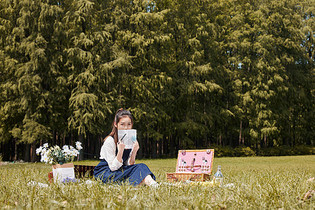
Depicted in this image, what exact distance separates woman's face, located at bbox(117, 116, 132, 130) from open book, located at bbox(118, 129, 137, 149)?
0.32 metres

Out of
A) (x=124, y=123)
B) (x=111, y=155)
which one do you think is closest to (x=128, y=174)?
(x=111, y=155)

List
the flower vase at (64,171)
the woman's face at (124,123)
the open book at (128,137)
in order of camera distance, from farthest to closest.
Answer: the woman's face at (124,123) < the open book at (128,137) < the flower vase at (64,171)

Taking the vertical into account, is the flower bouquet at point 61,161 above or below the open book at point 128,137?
below

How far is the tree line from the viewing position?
70.3ft

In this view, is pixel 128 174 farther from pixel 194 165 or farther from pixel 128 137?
pixel 194 165

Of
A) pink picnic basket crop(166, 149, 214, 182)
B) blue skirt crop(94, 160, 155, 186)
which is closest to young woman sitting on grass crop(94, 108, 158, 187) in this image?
blue skirt crop(94, 160, 155, 186)

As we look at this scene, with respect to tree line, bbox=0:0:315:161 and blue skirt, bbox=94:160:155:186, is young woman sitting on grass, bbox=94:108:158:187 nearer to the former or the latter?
blue skirt, bbox=94:160:155:186

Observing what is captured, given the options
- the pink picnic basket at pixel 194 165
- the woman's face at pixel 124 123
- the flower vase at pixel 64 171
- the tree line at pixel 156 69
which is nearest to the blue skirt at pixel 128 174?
the flower vase at pixel 64 171

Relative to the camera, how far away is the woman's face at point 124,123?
5.69 metres

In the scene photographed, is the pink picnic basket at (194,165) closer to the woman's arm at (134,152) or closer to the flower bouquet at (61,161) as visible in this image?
the woman's arm at (134,152)

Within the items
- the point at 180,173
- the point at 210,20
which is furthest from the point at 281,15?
the point at 180,173

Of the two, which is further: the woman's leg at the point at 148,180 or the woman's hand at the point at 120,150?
the woman's hand at the point at 120,150

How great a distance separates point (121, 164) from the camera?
209 inches

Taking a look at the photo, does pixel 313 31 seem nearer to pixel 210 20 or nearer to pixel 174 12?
pixel 210 20
